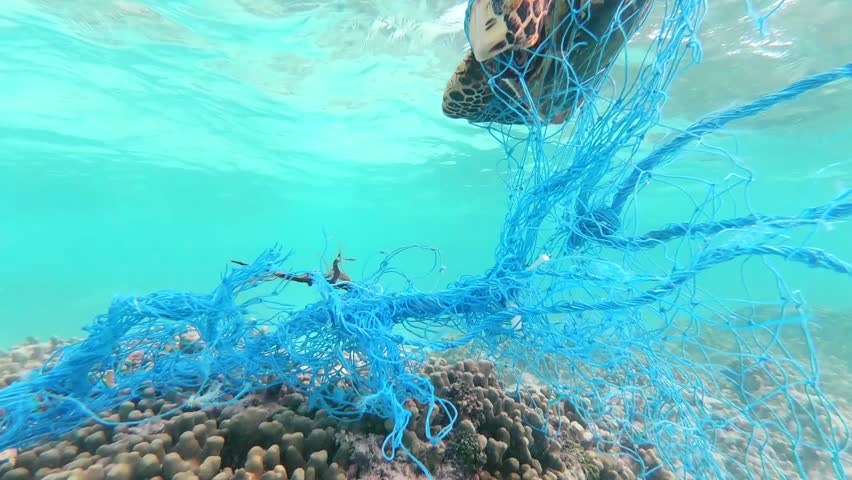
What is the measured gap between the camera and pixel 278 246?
9.95ft

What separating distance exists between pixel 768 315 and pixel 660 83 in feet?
64.1

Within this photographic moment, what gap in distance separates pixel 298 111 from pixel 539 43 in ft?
55.0

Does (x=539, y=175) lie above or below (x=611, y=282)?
above

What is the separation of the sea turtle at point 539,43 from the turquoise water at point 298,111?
1.20m

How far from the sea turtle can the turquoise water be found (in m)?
1.20

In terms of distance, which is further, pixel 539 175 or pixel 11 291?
pixel 11 291

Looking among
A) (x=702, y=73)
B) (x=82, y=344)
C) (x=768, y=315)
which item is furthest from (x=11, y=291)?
(x=768, y=315)

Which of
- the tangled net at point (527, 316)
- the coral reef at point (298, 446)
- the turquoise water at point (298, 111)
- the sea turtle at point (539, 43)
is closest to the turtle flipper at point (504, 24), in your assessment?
the sea turtle at point (539, 43)

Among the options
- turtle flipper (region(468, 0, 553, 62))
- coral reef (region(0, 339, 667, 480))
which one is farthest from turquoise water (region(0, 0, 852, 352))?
turtle flipper (region(468, 0, 553, 62))

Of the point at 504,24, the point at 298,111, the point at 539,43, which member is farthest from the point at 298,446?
the point at 298,111

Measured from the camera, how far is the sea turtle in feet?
9.11

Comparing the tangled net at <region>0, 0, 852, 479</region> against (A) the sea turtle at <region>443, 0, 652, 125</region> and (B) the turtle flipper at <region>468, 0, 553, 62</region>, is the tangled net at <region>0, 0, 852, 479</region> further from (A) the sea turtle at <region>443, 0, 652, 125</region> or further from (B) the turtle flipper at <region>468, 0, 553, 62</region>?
(B) the turtle flipper at <region>468, 0, 553, 62</region>

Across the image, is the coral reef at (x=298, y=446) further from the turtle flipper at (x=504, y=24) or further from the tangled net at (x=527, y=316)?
the turtle flipper at (x=504, y=24)

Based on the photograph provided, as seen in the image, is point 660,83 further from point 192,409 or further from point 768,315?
point 768,315
